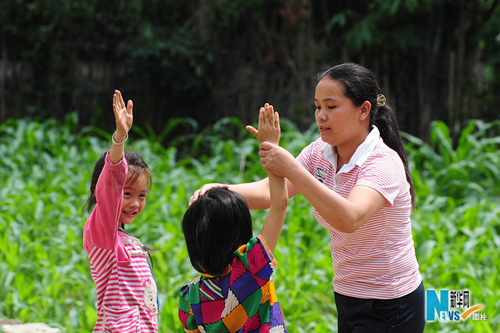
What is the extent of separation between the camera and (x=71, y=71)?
7496 millimetres

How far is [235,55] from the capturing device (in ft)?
23.2

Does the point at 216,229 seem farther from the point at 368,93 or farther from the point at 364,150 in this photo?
the point at 368,93

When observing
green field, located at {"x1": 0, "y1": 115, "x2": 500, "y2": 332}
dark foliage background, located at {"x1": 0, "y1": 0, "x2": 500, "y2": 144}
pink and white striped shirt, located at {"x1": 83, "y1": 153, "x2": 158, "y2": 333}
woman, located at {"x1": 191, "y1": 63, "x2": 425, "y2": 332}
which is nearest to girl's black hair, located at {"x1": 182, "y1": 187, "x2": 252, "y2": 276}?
woman, located at {"x1": 191, "y1": 63, "x2": 425, "y2": 332}

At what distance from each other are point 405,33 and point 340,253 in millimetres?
4826

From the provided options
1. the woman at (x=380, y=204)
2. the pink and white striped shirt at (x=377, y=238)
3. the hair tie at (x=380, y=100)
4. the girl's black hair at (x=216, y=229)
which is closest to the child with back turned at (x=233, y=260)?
the girl's black hair at (x=216, y=229)

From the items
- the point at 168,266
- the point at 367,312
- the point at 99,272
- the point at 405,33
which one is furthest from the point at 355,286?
the point at 405,33

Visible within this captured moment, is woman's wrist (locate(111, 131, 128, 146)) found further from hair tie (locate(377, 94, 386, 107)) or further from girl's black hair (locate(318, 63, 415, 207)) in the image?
hair tie (locate(377, 94, 386, 107))

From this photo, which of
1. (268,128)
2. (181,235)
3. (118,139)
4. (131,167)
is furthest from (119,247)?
(181,235)

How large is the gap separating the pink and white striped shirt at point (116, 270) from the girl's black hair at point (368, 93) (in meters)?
0.71

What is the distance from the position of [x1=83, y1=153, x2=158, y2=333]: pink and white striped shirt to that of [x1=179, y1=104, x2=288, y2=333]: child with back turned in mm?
235

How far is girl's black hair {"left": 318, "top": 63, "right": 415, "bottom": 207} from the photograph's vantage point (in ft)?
5.50

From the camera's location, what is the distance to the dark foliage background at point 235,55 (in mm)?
6109

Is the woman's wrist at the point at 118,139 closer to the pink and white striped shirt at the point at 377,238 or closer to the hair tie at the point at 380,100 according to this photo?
the pink and white striped shirt at the point at 377,238

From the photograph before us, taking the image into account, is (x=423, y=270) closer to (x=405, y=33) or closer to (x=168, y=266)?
(x=168, y=266)
